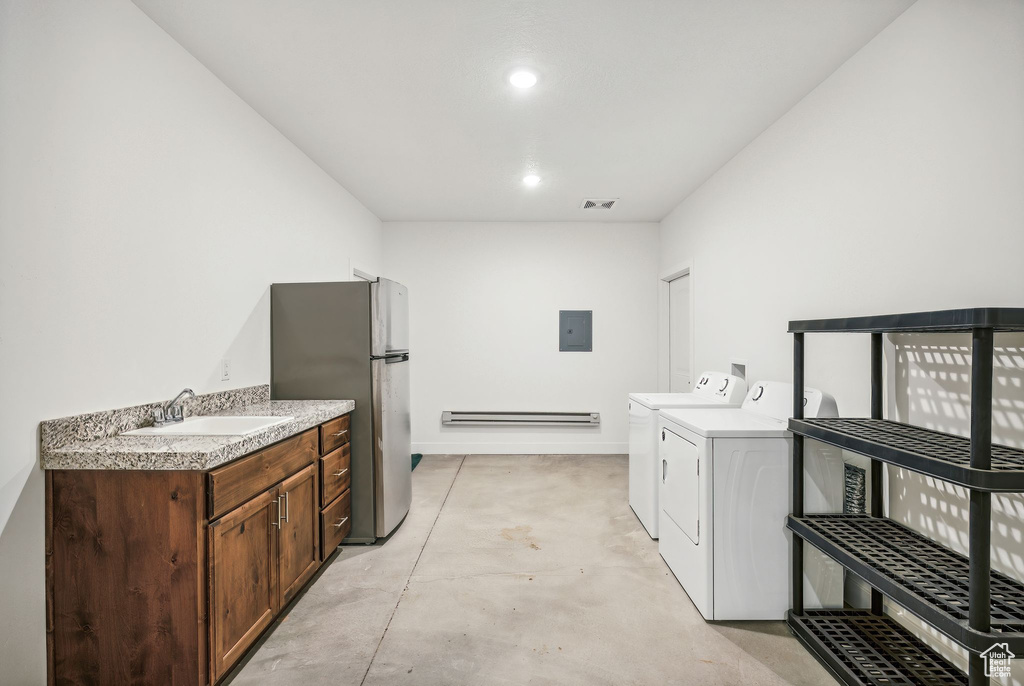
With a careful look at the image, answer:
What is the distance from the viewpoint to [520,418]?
5523 millimetres

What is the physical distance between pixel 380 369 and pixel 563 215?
3.03 metres

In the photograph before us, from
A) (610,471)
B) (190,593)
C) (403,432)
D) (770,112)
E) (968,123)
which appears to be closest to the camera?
(190,593)

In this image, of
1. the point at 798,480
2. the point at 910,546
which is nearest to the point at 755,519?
the point at 798,480

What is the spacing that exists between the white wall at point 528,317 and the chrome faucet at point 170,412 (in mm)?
3398

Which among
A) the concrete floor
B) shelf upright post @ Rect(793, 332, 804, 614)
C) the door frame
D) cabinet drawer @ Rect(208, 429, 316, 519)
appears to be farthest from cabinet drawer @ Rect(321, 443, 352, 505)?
the door frame

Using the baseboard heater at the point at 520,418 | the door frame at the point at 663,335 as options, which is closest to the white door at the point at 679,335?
the door frame at the point at 663,335

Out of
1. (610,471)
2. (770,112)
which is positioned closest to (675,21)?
(770,112)

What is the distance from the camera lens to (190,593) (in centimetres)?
162

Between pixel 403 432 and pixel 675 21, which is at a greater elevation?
pixel 675 21

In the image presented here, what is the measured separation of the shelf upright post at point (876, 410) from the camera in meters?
2.14

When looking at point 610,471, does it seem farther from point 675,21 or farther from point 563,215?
point 675,21

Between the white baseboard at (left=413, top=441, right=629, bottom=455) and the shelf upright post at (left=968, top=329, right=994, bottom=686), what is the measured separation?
4225mm

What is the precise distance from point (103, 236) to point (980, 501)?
10.1ft

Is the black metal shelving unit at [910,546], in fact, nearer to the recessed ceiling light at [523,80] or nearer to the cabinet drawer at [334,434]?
the recessed ceiling light at [523,80]
